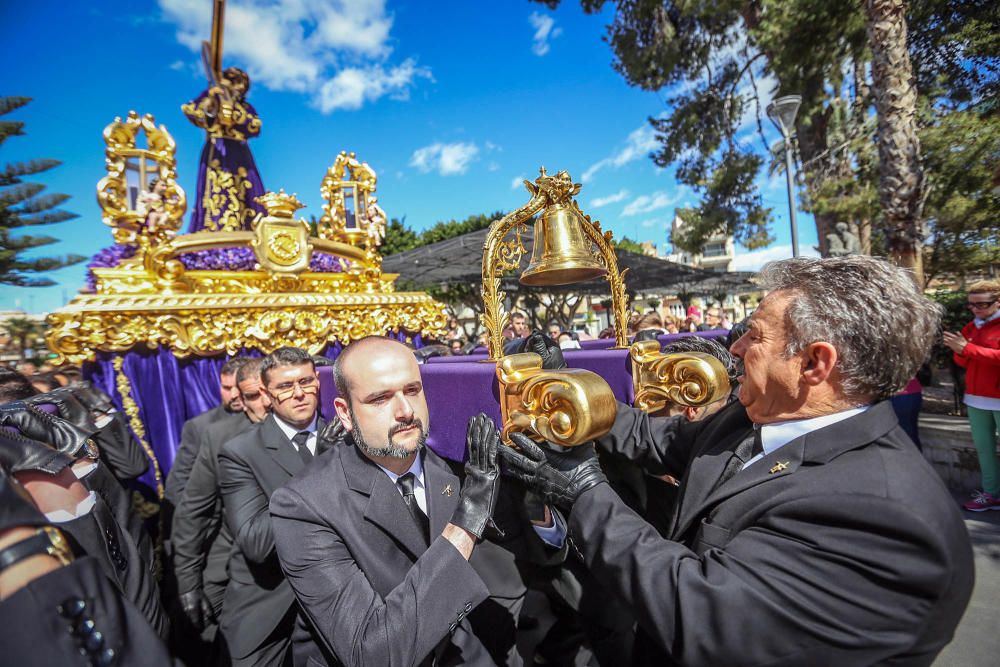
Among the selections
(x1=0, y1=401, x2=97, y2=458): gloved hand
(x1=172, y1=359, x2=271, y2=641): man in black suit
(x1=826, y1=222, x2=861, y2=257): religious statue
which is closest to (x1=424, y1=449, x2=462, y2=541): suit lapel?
(x1=0, y1=401, x2=97, y2=458): gloved hand

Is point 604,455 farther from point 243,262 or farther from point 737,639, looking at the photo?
point 243,262

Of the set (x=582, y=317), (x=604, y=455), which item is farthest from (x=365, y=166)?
(x=582, y=317)

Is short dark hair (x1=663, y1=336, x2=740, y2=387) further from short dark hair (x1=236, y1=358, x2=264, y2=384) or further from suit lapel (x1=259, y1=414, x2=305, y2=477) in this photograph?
short dark hair (x1=236, y1=358, x2=264, y2=384)

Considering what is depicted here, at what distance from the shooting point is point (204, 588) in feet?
9.98

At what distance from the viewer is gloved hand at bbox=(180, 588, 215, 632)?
2.91 metres

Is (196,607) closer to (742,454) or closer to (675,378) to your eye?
(675,378)

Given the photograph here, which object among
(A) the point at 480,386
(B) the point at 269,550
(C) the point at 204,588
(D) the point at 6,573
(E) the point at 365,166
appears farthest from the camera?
(E) the point at 365,166

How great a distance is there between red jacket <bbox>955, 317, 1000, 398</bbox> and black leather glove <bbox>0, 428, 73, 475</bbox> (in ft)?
20.3

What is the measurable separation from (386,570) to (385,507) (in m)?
0.21

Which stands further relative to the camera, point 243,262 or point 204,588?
point 243,262

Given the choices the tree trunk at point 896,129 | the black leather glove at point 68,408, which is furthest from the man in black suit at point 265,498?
the tree trunk at point 896,129

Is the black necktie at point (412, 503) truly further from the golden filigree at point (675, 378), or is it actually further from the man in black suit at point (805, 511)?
the golden filigree at point (675, 378)

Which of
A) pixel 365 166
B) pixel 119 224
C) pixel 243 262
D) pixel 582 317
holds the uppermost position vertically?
pixel 365 166

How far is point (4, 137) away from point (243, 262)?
45.3 feet
